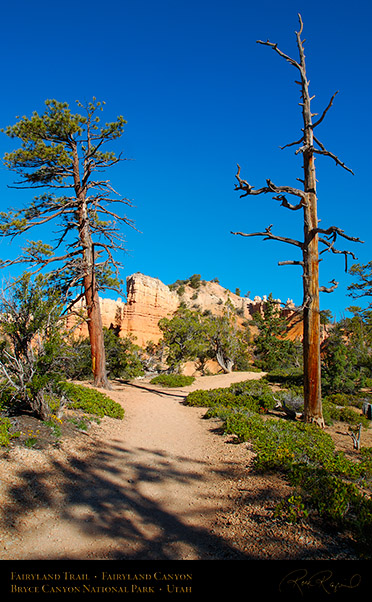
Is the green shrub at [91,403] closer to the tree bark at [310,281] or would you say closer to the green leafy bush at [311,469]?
the green leafy bush at [311,469]

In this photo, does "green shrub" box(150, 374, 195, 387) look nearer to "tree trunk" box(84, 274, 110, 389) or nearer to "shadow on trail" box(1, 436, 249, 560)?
"tree trunk" box(84, 274, 110, 389)

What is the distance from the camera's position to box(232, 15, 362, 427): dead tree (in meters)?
9.23

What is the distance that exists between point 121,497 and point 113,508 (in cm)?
36

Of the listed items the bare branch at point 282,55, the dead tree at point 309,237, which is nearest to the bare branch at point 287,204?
the dead tree at point 309,237

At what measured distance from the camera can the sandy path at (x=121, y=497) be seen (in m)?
3.64

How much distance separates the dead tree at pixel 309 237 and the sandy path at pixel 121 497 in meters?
2.95

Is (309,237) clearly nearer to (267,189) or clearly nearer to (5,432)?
(267,189)

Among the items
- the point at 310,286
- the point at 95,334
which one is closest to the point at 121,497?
the point at 310,286

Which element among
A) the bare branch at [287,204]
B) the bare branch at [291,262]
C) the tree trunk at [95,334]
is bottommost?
the tree trunk at [95,334]

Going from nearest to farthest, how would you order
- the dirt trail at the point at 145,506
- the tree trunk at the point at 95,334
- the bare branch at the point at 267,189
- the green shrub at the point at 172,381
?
the dirt trail at the point at 145,506, the bare branch at the point at 267,189, the tree trunk at the point at 95,334, the green shrub at the point at 172,381

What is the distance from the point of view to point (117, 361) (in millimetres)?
18984

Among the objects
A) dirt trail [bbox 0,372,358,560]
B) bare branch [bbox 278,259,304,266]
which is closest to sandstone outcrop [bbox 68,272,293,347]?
bare branch [bbox 278,259,304,266]
